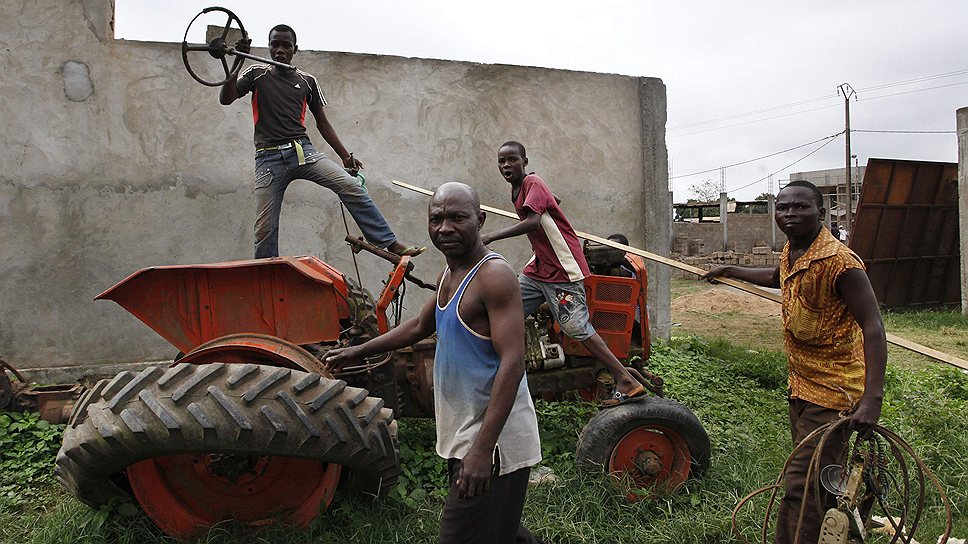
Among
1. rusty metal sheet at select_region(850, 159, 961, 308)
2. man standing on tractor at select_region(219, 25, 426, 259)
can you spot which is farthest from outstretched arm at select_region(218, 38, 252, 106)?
rusty metal sheet at select_region(850, 159, 961, 308)

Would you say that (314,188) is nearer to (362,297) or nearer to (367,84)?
(367,84)

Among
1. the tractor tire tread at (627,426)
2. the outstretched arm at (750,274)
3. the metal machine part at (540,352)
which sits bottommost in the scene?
the tractor tire tread at (627,426)

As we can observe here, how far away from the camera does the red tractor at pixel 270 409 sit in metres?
2.77

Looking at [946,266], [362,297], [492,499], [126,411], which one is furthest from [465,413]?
[946,266]

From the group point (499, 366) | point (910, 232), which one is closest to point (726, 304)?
point (910, 232)

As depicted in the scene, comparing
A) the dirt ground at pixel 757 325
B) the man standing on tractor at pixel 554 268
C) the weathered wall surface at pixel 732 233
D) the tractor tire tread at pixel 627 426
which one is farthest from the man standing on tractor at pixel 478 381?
the weathered wall surface at pixel 732 233

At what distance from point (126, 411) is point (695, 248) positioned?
2153 centimetres

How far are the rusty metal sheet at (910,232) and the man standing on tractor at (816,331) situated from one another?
979 centimetres

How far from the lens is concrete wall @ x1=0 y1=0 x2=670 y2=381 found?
5484mm

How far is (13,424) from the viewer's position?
4164 mm

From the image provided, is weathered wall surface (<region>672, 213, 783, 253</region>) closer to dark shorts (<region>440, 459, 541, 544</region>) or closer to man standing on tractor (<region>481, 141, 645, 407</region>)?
man standing on tractor (<region>481, 141, 645, 407</region>)

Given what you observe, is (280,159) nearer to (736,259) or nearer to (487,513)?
(487,513)

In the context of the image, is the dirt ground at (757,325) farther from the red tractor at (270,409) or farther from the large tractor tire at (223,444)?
the large tractor tire at (223,444)

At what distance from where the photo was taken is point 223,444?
8.98 feet
